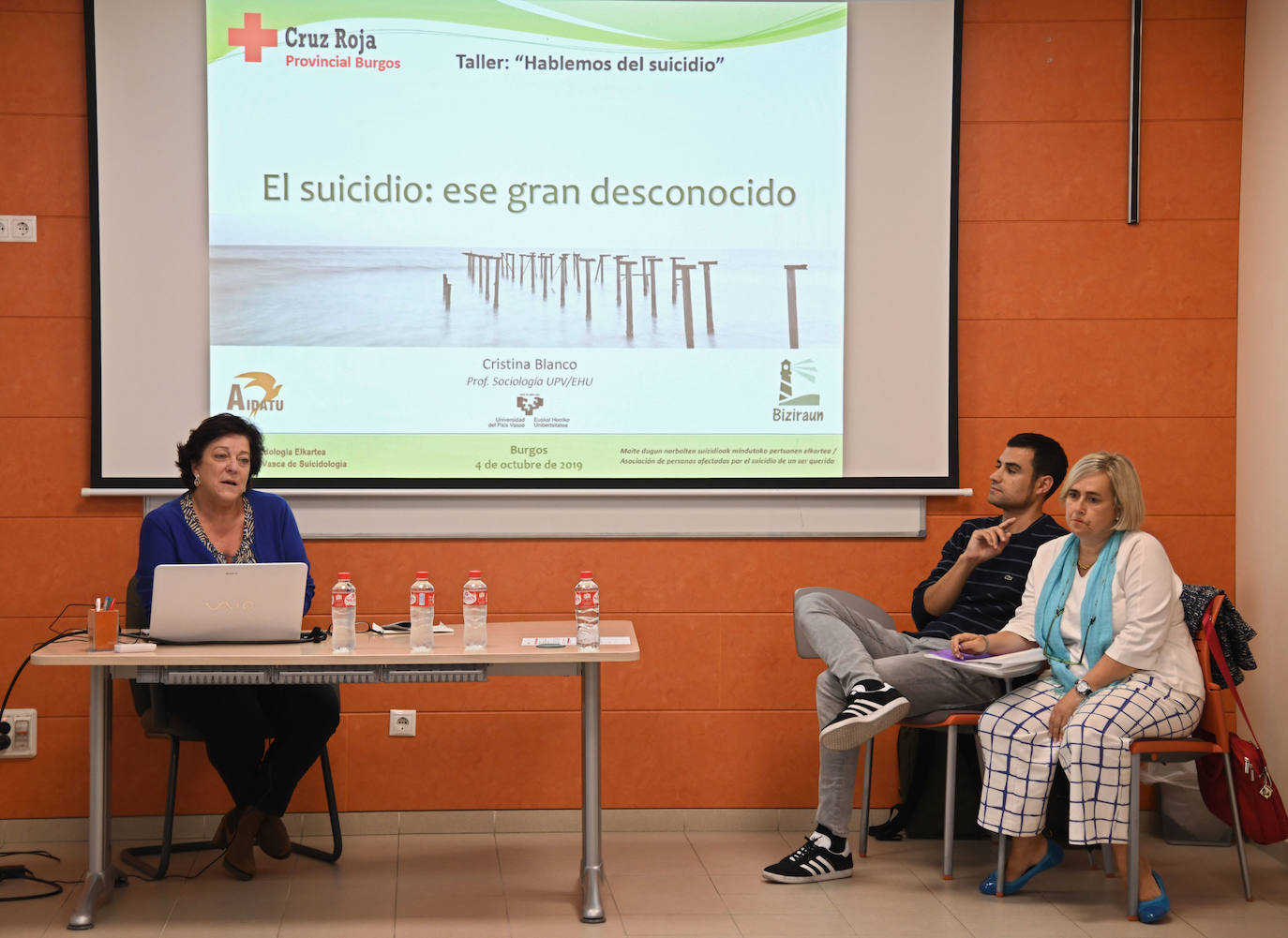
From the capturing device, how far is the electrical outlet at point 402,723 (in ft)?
13.0

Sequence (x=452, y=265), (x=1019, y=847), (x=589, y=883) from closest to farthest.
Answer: (x=589, y=883) < (x=1019, y=847) < (x=452, y=265)

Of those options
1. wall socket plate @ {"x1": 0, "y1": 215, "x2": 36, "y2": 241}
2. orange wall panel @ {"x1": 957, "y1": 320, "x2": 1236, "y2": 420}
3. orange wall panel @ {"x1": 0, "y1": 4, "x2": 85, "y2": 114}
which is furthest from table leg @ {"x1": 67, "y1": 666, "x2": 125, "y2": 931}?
orange wall panel @ {"x1": 957, "y1": 320, "x2": 1236, "y2": 420}

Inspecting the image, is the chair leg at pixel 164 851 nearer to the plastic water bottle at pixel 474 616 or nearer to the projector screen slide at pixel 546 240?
the projector screen slide at pixel 546 240

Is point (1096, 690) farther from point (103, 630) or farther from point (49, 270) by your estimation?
point (49, 270)

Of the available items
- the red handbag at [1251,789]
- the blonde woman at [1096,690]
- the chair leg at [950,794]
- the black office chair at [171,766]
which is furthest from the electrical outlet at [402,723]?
the red handbag at [1251,789]

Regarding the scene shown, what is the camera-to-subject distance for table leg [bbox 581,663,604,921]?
10.3 ft

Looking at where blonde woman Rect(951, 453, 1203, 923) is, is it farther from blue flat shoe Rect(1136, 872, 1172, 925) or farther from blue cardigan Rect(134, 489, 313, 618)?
blue cardigan Rect(134, 489, 313, 618)

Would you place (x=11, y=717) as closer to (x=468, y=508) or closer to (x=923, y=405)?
(x=468, y=508)

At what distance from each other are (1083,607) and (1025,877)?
79 centimetres

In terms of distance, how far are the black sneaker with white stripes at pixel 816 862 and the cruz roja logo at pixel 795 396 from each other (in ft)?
4.46

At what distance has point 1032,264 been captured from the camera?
4.09m

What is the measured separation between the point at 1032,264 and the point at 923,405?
636mm

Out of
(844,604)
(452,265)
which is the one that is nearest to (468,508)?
(452,265)

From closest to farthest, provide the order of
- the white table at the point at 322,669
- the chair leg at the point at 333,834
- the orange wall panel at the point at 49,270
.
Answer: the white table at the point at 322,669
the chair leg at the point at 333,834
the orange wall panel at the point at 49,270
